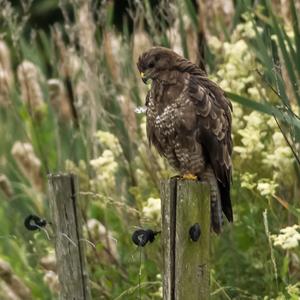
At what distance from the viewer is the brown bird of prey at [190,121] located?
3857 mm

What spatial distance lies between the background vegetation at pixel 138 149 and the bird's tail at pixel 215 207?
0.38 feet

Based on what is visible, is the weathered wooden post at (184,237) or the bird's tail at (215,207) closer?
the weathered wooden post at (184,237)

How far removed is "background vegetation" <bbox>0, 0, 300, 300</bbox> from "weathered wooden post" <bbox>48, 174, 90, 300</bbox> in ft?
1.78

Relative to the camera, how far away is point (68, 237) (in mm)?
3281

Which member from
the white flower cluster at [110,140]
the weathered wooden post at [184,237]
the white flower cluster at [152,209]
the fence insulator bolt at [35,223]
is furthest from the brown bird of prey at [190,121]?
the weathered wooden post at [184,237]

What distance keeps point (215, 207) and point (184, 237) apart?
1.05 meters

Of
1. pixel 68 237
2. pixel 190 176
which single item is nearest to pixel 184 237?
pixel 68 237

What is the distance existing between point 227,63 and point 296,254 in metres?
0.92

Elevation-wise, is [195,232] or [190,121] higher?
[190,121]

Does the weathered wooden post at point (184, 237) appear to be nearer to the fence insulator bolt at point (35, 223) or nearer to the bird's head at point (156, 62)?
the fence insulator bolt at point (35, 223)

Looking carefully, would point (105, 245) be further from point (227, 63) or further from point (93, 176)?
point (227, 63)

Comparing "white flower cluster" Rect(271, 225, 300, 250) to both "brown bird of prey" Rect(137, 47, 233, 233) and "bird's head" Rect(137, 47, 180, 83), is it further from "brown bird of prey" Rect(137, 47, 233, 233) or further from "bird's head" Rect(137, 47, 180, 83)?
"bird's head" Rect(137, 47, 180, 83)

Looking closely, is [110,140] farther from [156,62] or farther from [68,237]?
[68,237]

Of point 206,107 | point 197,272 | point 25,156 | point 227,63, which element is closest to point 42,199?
point 25,156
